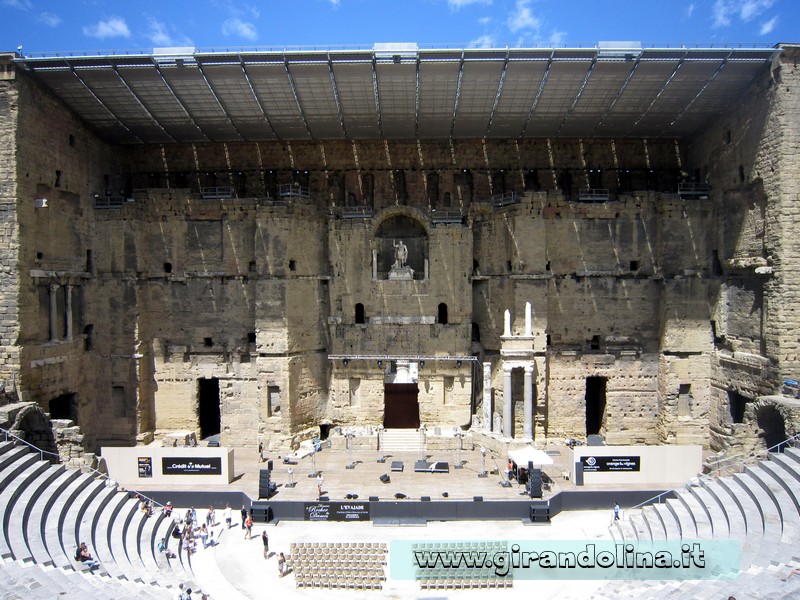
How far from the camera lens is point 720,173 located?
96.1 feet

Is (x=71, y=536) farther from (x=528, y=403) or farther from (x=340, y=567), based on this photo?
(x=528, y=403)

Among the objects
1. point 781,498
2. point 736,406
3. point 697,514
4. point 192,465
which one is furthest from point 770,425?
point 192,465

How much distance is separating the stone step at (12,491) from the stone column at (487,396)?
66.2ft

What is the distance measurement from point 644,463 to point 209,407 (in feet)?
79.8

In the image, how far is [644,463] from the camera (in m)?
24.5

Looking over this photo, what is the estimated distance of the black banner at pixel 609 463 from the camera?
80.6ft

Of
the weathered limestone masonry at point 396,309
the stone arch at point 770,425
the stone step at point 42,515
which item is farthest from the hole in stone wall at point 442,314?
the stone step at point 42,515

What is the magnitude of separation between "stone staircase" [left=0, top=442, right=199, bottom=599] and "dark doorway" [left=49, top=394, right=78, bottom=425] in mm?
5897

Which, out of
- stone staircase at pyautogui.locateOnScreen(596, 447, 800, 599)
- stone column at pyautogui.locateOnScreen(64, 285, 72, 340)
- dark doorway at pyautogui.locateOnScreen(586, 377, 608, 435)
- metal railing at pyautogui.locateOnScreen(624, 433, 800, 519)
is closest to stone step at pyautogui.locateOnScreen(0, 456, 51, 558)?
stone column at pyautogui.locateOnScreen(64, 285, 72, 340)

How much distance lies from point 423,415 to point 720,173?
19864mm

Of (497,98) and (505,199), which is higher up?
(497,98)

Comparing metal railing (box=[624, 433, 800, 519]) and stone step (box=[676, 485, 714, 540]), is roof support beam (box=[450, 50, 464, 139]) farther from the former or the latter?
stone step (box=[676, 485, 714, 540])

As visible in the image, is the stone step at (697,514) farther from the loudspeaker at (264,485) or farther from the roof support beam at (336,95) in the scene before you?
the roof support beam at (336,95)

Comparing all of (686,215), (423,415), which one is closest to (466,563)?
(423,415)
